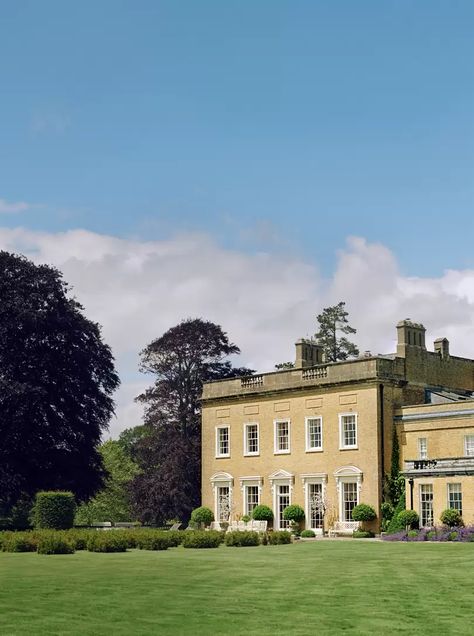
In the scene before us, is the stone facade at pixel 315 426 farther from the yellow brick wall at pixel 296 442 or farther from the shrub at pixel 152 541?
the shrub at pixel 152 541

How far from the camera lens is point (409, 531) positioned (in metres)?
42.0

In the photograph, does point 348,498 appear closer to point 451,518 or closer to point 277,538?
point 451,518

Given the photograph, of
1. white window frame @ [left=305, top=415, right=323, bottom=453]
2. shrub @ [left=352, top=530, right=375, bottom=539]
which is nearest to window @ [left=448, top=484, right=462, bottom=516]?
shrub @ [left=352, top=530, right=375, bottom=539]

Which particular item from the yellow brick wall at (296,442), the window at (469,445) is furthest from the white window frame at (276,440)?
the window at (469,445)

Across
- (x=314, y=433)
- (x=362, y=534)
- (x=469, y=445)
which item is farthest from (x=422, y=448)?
(x=314, y=433)

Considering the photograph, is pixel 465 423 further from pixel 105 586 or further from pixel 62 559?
pixel 105 586

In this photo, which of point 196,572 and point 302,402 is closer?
point 196,572

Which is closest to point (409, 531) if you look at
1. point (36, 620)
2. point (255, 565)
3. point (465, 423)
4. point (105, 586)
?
point (465, 423)

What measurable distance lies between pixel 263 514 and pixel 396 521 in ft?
30.4

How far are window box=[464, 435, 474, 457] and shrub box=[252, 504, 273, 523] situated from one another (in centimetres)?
1135

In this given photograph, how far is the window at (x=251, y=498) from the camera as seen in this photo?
54062 mm

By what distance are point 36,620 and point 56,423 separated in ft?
130

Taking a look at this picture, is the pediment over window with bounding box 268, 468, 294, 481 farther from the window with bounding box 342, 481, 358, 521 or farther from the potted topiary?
the window with bounding box 342, 481, 358, 521

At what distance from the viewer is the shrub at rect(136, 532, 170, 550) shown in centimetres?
3528
